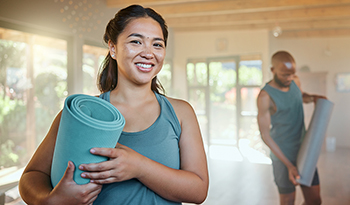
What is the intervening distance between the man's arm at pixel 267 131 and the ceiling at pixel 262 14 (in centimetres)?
107

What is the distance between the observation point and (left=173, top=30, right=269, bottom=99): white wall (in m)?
3.65

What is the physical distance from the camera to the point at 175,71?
4.11m

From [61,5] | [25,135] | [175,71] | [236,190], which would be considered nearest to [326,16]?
Result: [175,71]

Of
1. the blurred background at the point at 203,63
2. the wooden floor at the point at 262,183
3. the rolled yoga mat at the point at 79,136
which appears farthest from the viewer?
the wooden floor at the point at 262,183

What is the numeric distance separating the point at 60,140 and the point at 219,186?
3100mm

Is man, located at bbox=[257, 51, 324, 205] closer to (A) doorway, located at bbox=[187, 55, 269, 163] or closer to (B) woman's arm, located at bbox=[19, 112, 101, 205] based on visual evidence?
(A) doorway, located at bbox=[187, 55, 269, 163]

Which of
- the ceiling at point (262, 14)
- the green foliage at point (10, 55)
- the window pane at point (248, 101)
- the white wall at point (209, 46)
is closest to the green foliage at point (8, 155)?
the green foliage at point (10, 55)

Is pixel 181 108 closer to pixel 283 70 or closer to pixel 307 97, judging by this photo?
pixel 283 70

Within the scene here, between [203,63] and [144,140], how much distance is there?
313 cm

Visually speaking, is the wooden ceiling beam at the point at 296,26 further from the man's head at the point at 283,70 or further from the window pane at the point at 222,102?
the man's head at the point at 283,70

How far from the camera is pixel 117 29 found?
35.0 inches

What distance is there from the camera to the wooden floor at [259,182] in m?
3.07

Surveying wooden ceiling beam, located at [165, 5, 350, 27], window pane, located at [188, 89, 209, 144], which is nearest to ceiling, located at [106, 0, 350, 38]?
wooden ceiling beam, located at [165, 5, 350, 27]

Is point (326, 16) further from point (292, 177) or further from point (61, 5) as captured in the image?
point (61, 5)
